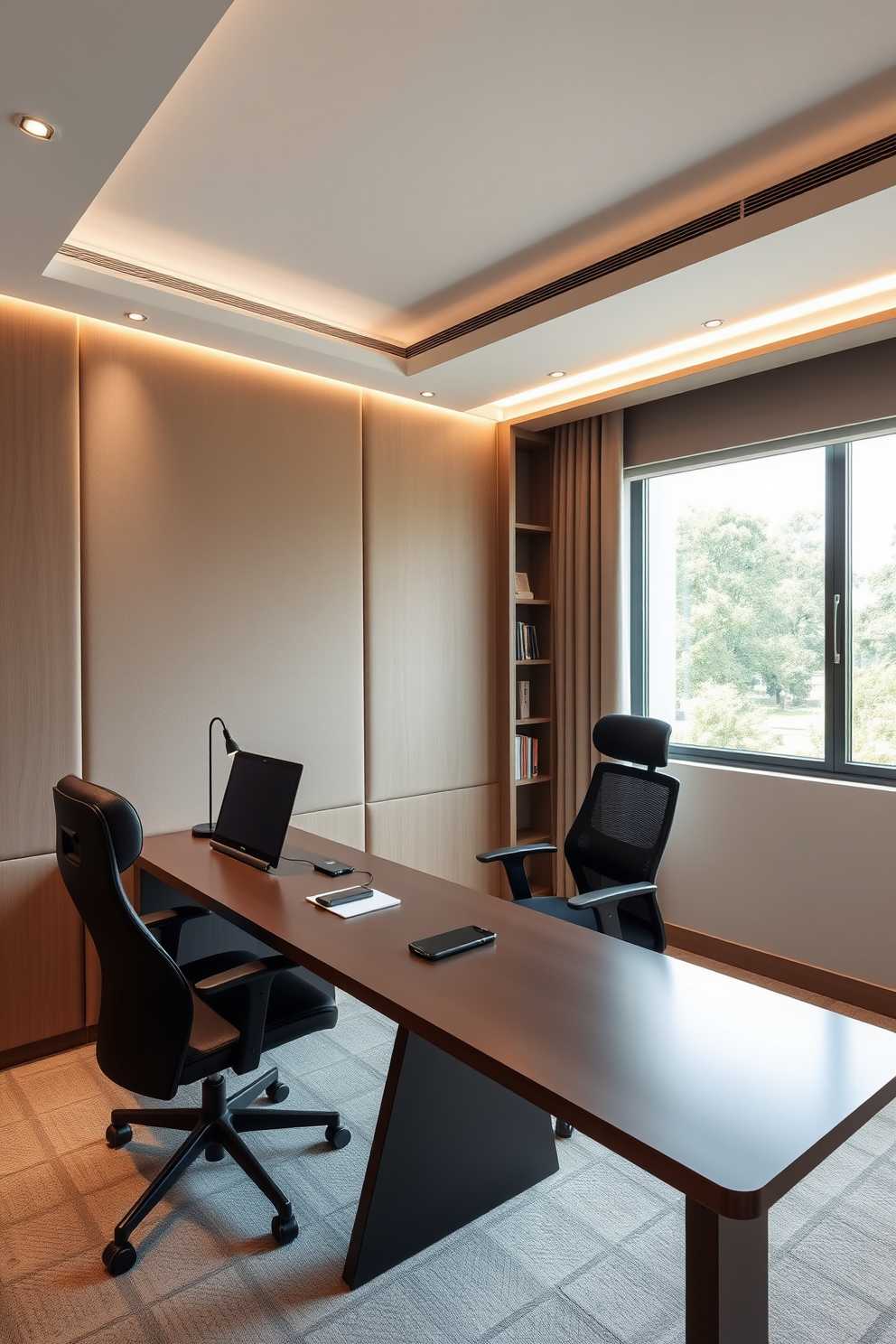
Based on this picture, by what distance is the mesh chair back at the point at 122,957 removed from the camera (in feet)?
6.29

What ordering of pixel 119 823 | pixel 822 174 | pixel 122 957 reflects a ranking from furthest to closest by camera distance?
pixel 822 174, pixel 122 957, pixel 119 823

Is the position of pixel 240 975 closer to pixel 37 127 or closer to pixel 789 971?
pixel 37 127

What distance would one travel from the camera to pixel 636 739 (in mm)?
3125

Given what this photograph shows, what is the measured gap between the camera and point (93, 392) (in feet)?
10.4

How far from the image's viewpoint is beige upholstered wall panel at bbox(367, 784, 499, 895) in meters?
4.12

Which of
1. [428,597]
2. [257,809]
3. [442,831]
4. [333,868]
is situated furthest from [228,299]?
[442,831]

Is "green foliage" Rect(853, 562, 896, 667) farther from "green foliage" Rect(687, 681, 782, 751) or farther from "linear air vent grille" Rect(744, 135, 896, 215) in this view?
"linear air vent grille" Rect(744, 135, 896, 215)

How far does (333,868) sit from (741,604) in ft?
7.99

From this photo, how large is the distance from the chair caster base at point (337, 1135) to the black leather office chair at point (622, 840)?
96 cm

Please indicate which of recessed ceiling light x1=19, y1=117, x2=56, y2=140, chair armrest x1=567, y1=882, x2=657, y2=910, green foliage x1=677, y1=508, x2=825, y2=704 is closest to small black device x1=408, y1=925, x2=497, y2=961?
chair armrest x1=567, y1=882, x2=657, y2=910

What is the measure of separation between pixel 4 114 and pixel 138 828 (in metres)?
1.68

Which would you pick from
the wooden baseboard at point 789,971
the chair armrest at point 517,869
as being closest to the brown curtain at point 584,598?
the wooden baseboard at point 789,971

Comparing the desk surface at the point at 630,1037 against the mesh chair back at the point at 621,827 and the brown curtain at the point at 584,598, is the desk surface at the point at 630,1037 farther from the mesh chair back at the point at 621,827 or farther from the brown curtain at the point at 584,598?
the brown curtain at the point at 584,598

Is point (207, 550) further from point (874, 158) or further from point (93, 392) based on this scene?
point (874, 158)
